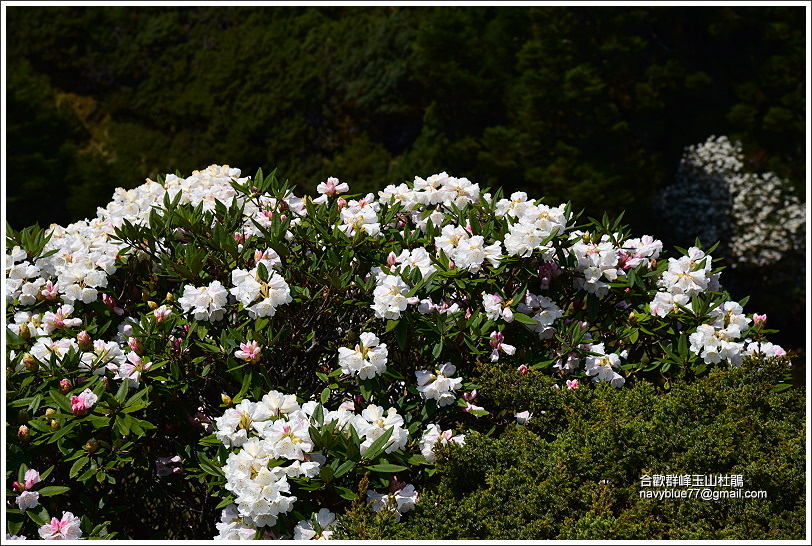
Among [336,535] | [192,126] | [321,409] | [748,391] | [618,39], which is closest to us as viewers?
[336,535]

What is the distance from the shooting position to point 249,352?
104 inches

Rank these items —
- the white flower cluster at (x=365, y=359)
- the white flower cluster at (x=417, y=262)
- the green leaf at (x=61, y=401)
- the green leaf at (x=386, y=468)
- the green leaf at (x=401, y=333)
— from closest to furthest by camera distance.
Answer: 1. the green leaf at (x=386, y=468)
2. the green leaf at (x=61, y=401)
3. the white flower cluster at (x=365, y=359)
4. the green leaf at (x=401, y=333)
5. the white flower cluster at (x=417, y=262)

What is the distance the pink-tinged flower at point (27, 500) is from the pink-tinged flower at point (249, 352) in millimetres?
742

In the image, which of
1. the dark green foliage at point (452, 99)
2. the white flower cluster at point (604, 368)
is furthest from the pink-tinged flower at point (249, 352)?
the dark green foliage at point (452, 99)

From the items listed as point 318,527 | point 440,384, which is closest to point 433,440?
point 440,384

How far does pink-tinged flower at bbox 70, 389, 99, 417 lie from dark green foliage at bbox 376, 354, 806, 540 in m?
1.05

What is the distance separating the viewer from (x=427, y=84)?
10.2 meters

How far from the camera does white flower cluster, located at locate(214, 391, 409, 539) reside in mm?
2219

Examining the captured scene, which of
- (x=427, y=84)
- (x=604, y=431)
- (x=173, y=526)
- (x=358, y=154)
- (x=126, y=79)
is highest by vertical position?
(x=126, y=79)

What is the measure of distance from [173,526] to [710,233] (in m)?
9.48

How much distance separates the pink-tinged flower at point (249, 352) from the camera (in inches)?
104

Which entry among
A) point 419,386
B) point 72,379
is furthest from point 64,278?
point 419,386

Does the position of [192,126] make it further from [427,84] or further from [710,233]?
[710,233]

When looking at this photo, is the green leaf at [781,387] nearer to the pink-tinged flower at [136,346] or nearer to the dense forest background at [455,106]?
the pink-tinged flower at [136,346]
